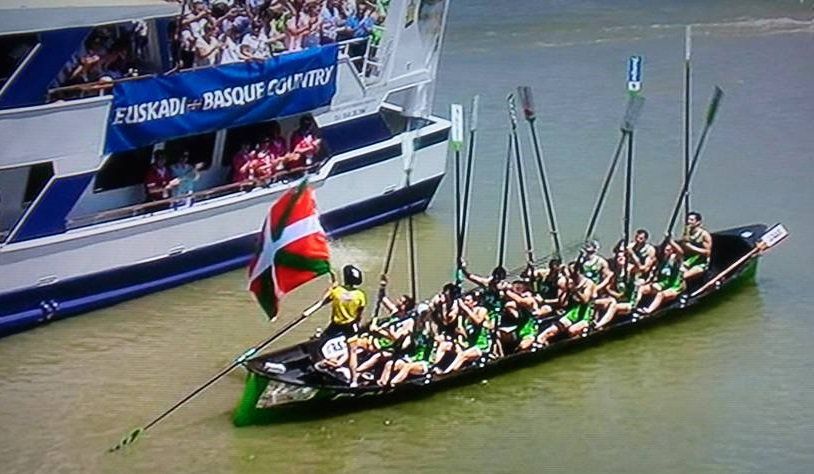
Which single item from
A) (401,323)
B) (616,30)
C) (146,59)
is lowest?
(616,30)

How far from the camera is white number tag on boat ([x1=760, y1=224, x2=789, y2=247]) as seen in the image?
1675 cm

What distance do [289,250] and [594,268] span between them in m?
3.61

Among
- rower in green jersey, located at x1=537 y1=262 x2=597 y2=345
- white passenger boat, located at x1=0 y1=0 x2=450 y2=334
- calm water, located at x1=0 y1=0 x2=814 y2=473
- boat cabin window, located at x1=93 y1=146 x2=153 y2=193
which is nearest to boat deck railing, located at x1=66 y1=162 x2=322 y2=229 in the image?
white passenger boat, located at x1=0 y1=0 x2=450 y2=334

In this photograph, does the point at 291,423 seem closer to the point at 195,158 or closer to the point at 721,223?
the point at 195,158

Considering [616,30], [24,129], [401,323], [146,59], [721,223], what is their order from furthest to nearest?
[616,30], [721,223], [146,59], [24,129], [401,323]

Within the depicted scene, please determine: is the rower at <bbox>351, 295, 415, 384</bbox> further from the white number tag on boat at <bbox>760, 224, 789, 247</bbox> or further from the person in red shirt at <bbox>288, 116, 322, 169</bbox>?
the white number tag on boat at <bbox>760, 224, 789, 247</bbox>

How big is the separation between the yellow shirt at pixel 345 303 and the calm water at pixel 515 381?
35.5 inches

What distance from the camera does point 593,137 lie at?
2309 centimetres

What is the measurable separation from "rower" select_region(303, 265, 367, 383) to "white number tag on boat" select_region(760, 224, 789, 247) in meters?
5.57

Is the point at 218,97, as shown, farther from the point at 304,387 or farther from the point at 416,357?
the point at 304,387

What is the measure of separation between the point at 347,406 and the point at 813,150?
38.5 feet

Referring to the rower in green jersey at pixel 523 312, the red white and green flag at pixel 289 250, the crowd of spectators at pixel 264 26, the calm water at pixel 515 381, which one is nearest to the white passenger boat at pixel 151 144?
the crowd of spectators at pixel 264 26

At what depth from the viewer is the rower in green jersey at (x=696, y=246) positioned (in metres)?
16.3

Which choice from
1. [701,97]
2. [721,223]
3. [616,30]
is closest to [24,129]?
[721,223]
